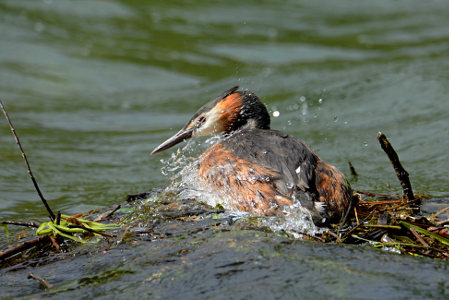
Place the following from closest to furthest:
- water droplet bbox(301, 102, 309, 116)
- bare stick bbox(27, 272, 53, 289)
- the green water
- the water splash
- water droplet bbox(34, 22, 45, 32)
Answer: bare stick bbox(27, 272, 53, 289) < the water splash < the green water < water droplet bbox(301, 102, 309, 116) < water droplet bbox(34, 22, 45, 32)

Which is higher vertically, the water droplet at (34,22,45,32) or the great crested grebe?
the water droplet at (34,22,45,32)

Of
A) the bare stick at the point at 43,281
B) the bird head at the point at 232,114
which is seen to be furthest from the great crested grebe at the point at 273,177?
the bare stick at the point at 43,281

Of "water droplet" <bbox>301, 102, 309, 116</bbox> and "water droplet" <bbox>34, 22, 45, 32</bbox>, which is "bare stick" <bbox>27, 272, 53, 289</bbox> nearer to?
"water droplet" <bbox>301, 102, 309, 116</bbox>

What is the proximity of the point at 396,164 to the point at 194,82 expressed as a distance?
307 inches

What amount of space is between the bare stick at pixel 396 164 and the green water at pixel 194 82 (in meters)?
0.81

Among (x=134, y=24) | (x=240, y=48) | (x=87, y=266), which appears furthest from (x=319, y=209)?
(x=134, y=24)

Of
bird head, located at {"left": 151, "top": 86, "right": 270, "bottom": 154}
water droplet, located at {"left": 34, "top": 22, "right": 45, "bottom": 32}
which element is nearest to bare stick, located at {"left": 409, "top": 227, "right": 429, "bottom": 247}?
bird head, located at {"left": 151, "top": 86, "right": 270, "bottom": 154}

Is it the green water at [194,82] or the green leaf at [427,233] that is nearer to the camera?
the green leaf at [427,233]

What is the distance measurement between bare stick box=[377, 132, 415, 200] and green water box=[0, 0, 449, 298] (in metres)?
0.81

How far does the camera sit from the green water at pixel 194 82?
762 cm

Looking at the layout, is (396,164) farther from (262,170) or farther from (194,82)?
(194,82)

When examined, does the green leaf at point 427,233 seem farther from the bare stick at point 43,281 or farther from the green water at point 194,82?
the bare stick at point 43,281

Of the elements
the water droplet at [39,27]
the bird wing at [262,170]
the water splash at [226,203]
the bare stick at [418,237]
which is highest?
the water droplet at [39,27]

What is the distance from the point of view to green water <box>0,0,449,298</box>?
7.62 metres
